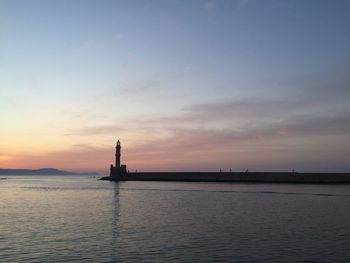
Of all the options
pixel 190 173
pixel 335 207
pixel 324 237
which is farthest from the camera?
pixel 190 173

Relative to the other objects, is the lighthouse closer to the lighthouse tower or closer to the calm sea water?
the lighthouse tower

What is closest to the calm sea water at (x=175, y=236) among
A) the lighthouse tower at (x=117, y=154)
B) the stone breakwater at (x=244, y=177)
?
the stone breakwater at (x=244, y=177)

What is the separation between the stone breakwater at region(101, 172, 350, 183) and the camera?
4113 inches

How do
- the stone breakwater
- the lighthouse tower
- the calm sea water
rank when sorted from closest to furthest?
the calm sea water < the stone breakwater < the lighthouse tower

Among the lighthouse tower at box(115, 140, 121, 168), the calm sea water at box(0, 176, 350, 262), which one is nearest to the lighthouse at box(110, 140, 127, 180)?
the lighthouse tower at box(115, 140, 121, 168)

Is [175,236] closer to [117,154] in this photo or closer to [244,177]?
[244,177]

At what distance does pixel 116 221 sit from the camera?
33.2m

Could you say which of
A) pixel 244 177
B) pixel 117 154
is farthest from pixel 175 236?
pixel 117 154

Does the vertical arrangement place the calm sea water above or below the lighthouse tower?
below

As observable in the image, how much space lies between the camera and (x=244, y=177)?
116 m

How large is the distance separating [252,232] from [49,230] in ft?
41.6

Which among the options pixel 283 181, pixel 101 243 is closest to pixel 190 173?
pixel 283 181

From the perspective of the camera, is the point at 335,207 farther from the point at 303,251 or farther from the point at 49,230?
the point at 49,230

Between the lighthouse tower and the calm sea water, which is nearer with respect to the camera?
the calm sea water
